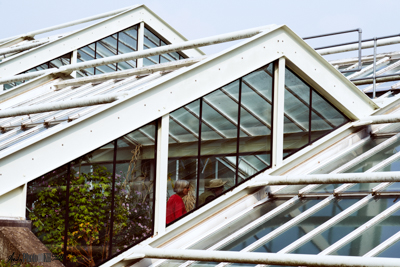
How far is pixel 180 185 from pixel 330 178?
2.38 meters

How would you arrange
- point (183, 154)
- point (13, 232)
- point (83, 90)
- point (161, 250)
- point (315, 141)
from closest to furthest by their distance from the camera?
1. point (13, 232)
2. point (161, 250)
3. point (183, 154)
4. point (315, 141)
5. point (83, 90)

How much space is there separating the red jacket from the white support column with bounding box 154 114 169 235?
0.36 feet

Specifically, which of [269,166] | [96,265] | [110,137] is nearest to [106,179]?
[110,137]

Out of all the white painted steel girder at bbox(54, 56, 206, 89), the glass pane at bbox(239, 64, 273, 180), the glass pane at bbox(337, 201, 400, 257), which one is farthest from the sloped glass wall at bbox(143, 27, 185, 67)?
the glass pane at bbox(337, 201, 400, 257)

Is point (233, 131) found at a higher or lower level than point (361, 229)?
higher

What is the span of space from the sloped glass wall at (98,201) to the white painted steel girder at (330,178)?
2.13m

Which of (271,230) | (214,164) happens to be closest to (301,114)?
(214,164)

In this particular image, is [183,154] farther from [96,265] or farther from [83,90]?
[83,90]

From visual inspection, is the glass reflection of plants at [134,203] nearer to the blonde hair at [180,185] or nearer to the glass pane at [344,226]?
the blonde hair at [180,185]

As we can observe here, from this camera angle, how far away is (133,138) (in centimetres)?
828

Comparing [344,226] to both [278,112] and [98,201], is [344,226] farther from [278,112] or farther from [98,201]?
[98,201]

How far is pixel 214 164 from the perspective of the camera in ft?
29.9

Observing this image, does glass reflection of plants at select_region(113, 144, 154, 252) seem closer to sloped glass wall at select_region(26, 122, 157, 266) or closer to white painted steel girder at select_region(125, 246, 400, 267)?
sloped glass wall at select_region(26, 122, 157, 266)

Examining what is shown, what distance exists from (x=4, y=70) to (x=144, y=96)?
9.83 metres
